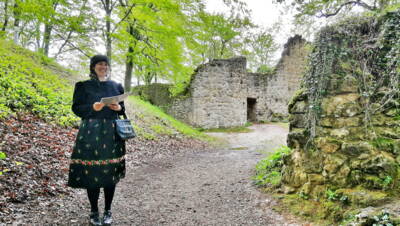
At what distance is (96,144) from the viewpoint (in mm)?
2402

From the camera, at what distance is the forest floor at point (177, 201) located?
111 inches

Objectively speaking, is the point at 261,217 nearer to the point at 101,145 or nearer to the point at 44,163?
the point at 101,145

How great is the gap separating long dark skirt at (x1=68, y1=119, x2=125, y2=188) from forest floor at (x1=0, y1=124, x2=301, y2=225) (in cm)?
63

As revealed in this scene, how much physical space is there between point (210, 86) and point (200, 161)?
27.1ft

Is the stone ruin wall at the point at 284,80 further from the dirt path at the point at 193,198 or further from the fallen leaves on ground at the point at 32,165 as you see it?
the fallen leaves on ground at the point at 32,165

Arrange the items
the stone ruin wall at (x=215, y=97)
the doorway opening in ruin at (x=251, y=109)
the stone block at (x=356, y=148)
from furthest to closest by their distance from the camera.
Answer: the doorway opening in ruin at (x=251, y=109), the stone ruin wall at (x=215, y=97), the stone block at (x=356, y=148)

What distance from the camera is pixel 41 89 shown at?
21.2 feet

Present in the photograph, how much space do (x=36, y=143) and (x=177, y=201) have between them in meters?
2.82

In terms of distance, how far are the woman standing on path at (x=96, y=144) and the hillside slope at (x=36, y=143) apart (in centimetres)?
88

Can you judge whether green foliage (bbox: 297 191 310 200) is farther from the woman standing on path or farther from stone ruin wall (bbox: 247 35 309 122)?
stone ruin wall (bbox: 247 35 309 122)

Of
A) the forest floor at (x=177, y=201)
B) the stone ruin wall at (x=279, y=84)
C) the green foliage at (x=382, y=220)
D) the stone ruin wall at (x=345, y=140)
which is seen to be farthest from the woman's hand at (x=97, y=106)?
the stone ruin wall at (x=279, y=84)

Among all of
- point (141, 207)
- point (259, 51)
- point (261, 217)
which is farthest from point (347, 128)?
point (259, 51)

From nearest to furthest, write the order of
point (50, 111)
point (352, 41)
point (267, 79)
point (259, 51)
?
point (352, 41) < point (50, 111) < point (267, 79) < point (259, 51)

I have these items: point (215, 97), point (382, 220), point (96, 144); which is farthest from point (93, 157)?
point (215, 97)
